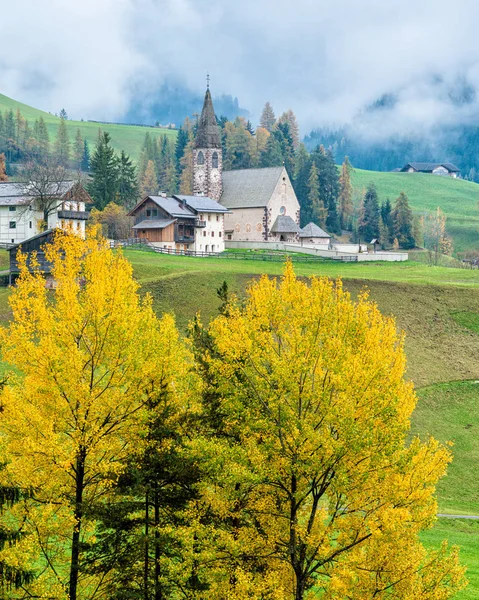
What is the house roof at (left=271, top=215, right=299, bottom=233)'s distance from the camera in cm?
9943

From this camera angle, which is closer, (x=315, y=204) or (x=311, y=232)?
(x=311, y=232)

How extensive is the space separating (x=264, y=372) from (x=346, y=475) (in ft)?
11.8

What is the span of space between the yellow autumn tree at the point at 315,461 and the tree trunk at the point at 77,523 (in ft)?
11.5

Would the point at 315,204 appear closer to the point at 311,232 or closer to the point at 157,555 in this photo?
the point at 311,232

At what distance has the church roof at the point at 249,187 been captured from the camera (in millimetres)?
100625

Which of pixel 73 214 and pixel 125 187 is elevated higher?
pixel 125 187

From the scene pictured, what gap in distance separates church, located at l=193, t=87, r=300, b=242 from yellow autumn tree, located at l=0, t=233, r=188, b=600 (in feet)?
262

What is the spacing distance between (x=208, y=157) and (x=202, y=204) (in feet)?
41.5

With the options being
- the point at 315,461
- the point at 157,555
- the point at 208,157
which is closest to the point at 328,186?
the point at 208,157

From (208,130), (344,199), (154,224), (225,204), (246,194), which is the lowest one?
(154,224)

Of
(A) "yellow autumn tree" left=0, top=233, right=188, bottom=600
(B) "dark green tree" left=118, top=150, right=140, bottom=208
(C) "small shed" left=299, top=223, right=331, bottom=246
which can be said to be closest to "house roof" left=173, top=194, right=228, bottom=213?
(C) "small shed" left=299, top=223, right=331, bottom=246

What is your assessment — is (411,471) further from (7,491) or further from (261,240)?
(261,240)

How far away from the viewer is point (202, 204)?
93000 millimetres

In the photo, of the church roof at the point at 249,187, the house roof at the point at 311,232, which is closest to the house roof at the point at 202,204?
the church roof at the point at 249,187
